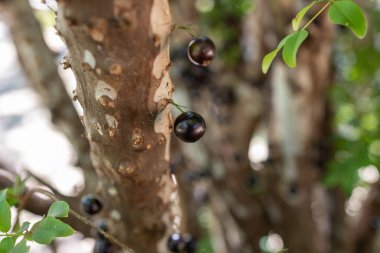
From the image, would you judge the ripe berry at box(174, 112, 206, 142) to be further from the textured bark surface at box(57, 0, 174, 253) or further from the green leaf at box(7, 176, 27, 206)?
the green leaf at box(7, 176, 27, 206)

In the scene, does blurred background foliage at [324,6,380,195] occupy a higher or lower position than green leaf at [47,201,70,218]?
higher

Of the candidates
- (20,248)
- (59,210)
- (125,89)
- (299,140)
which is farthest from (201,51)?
(299,140)

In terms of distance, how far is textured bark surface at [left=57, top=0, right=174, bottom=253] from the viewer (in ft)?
3.00

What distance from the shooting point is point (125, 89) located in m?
1.04

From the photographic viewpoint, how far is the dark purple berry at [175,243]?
160 centimetres

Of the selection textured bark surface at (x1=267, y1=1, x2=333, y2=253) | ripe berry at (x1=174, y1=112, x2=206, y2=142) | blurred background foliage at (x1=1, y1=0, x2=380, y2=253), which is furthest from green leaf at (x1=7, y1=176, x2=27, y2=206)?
blurred background foliage at (x1=1, y1=0, x2=380, y2=253)

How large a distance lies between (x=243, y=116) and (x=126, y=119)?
2790 mm

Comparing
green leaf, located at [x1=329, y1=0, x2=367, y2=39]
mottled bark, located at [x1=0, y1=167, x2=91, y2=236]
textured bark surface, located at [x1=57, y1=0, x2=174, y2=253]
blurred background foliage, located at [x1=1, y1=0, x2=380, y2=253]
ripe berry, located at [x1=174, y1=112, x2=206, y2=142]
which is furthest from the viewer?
blurred background foliage, located at [x1=1, y1=0, x2=380, y2=253]

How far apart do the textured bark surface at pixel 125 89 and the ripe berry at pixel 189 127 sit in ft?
0.11

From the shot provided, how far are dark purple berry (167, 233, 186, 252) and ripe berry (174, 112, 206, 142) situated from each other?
0.53 meters

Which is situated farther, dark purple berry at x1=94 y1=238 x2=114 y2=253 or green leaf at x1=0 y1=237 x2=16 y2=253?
dark purple berry at x1=94 y1=238 x2=114 y2=253

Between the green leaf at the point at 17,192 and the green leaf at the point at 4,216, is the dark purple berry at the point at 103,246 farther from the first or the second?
the green leaf at the point at 4,216

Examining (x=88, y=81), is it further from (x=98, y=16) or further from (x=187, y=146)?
(x=187, y=146)

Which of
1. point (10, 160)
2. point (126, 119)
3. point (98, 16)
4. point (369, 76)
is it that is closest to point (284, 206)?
point (369, 76)
